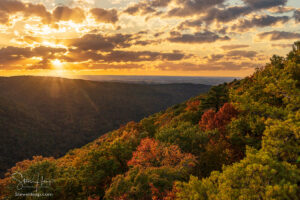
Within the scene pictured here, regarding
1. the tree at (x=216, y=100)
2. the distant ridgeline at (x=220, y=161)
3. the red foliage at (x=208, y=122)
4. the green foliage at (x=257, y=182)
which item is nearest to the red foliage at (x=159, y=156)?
the distant ridgeline at (x=220, y=161)

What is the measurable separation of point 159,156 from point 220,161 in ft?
22.2

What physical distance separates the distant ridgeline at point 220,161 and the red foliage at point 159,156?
0.11 metres

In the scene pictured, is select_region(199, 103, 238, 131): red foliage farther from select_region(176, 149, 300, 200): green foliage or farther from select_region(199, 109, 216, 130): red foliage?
select_region(176, 149, 300, 200): green foliage

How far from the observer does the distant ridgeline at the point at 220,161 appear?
10.9m

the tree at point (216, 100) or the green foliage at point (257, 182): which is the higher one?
the tree at point (216, 100)

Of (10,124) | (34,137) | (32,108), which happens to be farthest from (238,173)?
(32,108)

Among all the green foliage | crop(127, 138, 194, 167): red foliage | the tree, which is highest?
the tree

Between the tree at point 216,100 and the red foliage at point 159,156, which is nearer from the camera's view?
the red foliage at point 159,156

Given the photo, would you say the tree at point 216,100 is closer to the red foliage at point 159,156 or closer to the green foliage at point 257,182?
the red foliage at point 159,156

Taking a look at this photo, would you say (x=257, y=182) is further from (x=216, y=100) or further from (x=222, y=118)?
(x=216, y=100)

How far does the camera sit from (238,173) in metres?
10.9

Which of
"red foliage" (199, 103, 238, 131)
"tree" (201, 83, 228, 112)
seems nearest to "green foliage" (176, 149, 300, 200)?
"red foliage" (199, 103, 238, 131)

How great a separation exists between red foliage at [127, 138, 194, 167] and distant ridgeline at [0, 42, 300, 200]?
11cm

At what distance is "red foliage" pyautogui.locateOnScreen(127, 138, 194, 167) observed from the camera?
21.2m
